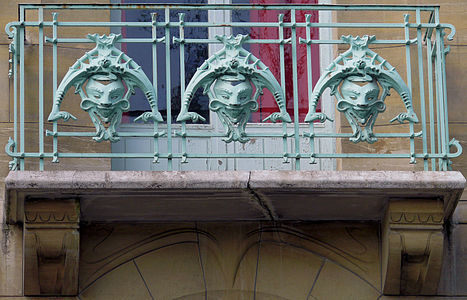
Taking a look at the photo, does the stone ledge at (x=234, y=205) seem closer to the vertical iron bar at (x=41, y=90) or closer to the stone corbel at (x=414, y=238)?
the stone corbel at (x=414, y=238)

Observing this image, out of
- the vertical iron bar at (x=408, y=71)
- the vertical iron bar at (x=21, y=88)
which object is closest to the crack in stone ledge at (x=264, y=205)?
the vertical iron bar at (x=408, y=71)

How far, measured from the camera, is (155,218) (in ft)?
38.9

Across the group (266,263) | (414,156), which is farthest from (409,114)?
(266,263)

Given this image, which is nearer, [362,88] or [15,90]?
[362,88]

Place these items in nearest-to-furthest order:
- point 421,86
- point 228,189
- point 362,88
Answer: point 228,189 < point 362,88 < point 421,86

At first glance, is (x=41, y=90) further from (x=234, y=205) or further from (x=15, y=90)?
(x=234, y=205)

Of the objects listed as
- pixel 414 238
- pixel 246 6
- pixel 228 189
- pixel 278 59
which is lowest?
pixel 414 238

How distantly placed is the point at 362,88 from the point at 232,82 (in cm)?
95

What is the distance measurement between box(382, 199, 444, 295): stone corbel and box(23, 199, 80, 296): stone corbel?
2.27 meters

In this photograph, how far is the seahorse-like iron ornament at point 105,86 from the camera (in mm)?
11297

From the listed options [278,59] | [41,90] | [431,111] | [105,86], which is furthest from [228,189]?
[278,59]

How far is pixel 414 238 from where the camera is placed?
1149 centimetres

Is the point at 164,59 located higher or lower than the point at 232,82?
higher

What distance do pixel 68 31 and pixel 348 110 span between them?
2450 mm
